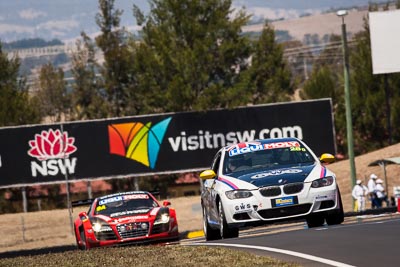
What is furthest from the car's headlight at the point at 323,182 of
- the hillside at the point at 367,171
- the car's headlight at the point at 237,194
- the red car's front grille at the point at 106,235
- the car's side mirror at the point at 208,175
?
the hillside at the point at 367,171

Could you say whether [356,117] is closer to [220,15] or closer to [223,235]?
[220,15]

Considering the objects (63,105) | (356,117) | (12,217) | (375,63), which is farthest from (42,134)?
(63,105)

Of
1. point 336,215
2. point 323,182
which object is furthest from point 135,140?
point 323,182

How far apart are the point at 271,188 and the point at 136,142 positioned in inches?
1322

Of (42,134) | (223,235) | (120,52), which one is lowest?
(223,235)

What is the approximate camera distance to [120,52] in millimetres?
66812

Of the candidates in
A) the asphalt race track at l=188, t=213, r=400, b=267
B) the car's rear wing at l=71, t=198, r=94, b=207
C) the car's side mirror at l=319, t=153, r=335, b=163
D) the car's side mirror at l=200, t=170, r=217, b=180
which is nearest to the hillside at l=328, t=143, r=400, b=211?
the car's rear wing at l=71, t=198, r=94, b=207

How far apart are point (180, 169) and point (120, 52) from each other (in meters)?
16.0

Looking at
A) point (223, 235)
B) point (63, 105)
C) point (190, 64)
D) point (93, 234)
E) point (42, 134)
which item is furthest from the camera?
point (63, 105)

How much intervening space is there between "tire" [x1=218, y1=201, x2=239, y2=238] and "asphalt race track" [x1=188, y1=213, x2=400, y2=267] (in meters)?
1.25

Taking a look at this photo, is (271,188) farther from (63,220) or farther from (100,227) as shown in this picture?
(63,220)

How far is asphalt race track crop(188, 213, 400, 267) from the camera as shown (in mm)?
12742

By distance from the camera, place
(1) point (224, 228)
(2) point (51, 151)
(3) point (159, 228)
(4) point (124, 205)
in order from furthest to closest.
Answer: (2) point (51, 151) < (4) point (124, 205) < (3) point (159, 228) < (1) point (224, 228)

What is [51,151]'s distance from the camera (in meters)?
51.5
